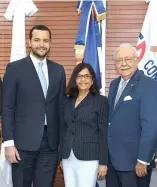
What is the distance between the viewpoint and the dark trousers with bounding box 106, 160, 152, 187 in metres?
2.33

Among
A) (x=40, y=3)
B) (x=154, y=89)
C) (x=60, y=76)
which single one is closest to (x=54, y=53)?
(x=40, y=3)

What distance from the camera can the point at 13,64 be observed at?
99.5 inches

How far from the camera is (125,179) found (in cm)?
235

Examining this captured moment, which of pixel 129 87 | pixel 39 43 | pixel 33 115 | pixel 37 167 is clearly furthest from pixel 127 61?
pixel 37 167

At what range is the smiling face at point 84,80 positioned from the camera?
2.47m

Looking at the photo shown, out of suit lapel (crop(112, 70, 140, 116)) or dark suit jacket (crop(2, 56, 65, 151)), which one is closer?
suit lapel (crop(112, 70, 140, 116))

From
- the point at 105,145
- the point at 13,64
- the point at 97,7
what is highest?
the point at 97,7

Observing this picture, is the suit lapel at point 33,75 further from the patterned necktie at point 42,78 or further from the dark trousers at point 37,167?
the dark trousers at point 37,167

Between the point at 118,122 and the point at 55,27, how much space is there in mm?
1787

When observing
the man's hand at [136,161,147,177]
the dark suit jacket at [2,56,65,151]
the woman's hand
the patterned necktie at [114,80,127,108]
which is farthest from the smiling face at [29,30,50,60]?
the man's hand at [136,161,147,177]

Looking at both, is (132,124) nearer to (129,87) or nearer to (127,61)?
(129,87)

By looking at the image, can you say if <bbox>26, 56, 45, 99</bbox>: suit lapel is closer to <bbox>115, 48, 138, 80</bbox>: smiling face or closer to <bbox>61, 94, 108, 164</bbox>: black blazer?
<bbox>61, 94, 108, 164</bbox>: black blazer

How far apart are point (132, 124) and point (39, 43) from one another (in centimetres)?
90

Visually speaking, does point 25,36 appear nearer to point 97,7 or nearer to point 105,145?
point 97,7
